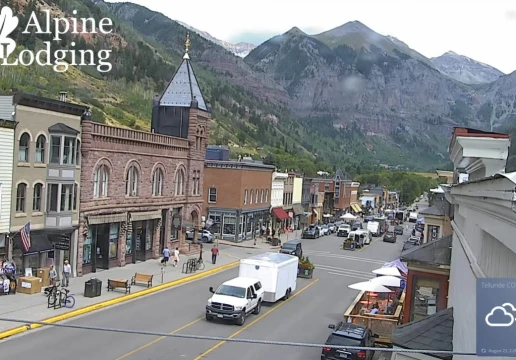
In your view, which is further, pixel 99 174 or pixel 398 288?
pixel 99 174

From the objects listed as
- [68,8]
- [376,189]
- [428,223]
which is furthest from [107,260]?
[68,8]

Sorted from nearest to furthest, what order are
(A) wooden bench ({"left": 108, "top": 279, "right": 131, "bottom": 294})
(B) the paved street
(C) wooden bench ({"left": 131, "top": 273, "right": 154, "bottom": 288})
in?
(B) the paved street, (A) wooden bench ({"left": 108, "top": 279, "right": 131, "bottom": 294}), (C) wooden bench ({"left": 131, "top": 273, "right": 154, "bottom": 288})

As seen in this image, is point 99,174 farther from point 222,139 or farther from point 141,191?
point 222,139

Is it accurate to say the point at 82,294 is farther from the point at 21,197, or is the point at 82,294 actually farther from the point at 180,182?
the point at 180,182

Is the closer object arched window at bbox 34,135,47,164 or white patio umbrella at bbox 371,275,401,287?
white patio umbrella at bbox 371,275,401,287

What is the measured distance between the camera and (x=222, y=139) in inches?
5625

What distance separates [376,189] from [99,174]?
118 meters

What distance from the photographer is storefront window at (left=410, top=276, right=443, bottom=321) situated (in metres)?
21.7

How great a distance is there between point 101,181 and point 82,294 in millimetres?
9167

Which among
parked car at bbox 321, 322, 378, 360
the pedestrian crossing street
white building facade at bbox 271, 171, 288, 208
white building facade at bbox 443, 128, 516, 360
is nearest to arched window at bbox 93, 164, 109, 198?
the pedestrian crossing street

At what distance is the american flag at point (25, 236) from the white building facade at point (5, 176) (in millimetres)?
764

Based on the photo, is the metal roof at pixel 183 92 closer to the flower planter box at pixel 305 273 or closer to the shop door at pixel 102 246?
the shop door at pixel 102 246

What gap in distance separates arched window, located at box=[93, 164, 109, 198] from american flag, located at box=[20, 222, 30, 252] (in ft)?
22.8
